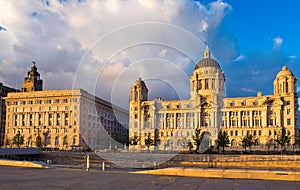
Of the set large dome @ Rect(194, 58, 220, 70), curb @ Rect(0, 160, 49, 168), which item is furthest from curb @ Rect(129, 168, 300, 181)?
large dome @ Rect(194, 58, 220, 70)

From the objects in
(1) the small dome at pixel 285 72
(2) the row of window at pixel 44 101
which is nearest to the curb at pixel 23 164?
(2) the row of window at pixel 44 101

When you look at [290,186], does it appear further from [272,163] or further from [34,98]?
[34,98]

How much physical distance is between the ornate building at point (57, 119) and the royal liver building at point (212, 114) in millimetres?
16611

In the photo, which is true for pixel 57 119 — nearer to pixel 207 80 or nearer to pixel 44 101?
pixel 44 101

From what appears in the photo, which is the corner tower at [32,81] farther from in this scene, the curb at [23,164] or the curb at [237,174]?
the curb at [237,174]

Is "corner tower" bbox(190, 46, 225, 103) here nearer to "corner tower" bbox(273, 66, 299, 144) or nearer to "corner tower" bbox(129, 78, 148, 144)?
"corner tower" bbox(129, 78, 148, 144)

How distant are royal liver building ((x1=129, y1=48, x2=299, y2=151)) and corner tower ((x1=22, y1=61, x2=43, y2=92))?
2031 inches

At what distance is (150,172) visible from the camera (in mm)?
22000

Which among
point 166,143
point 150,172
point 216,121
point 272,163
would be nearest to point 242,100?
point 216,121

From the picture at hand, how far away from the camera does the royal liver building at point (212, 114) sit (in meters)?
122

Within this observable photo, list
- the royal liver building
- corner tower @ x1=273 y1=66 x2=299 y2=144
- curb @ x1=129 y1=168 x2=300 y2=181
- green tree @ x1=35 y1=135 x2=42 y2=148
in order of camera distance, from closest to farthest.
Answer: curb @ x1=129 y1=168 x2=300 y2=181
corner tower @ x1=273 y1=66 x2=299 y2=144
the royal liver building
green tree @ x1=35 y1=135 x2=42 y2=148

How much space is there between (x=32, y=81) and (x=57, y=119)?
35.1 meters

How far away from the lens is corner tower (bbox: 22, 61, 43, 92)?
506 ft

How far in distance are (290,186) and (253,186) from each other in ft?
6.39
